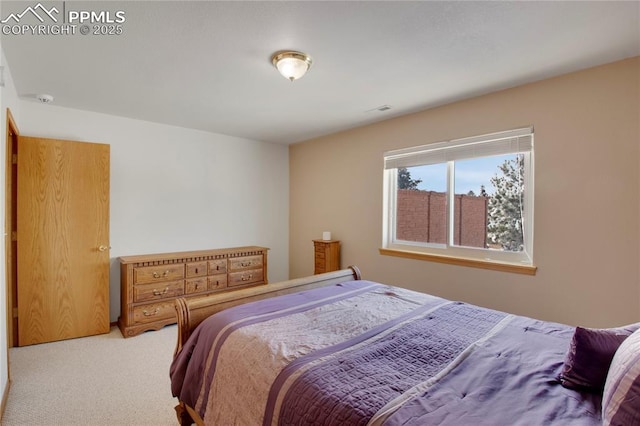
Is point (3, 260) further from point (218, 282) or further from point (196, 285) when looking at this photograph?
point (218, 282)

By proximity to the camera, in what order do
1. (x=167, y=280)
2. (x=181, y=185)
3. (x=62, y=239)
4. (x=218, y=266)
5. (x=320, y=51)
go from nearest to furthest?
(x=320, y=51) < (x=62, y=239) < (x=167, y=280) < (x=218, y=266) < (x=181, y=185)

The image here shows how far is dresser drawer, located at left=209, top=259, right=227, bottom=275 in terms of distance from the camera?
12.6 ft

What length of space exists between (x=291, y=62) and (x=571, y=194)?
7.61 feet

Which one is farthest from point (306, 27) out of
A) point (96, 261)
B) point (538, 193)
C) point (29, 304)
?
point (29, 304)

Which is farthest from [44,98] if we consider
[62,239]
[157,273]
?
[157,273]

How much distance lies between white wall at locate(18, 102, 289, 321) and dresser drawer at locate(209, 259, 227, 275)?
528 mm

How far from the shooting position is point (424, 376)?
1233 millimetres

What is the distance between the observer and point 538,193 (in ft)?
8.43

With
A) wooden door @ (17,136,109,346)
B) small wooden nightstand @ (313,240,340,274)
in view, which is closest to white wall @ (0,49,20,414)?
wooden door @ (17,136,109,346)

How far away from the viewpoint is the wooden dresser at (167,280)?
3.28 metres

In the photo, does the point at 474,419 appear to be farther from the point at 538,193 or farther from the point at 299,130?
the point at 299,130

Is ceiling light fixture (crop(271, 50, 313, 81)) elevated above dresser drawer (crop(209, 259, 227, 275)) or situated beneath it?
elevated above

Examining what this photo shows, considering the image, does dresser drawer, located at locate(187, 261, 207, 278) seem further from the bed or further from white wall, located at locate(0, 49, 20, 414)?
the bed

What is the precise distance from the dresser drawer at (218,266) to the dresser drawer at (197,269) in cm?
7
